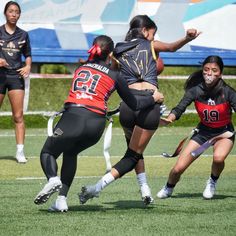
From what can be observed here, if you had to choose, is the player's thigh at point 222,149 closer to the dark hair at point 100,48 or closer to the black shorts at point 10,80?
the dark hair at point 100,48

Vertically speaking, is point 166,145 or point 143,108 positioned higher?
point 143,108

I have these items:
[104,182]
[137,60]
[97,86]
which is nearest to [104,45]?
[97,86]

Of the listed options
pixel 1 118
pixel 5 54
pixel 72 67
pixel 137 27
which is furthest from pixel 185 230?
pixel 72 67

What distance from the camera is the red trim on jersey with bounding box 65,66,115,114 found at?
9.05 m

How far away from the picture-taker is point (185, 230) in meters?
8.08

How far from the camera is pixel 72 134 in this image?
8.94 m

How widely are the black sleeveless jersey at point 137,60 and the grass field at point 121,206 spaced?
1.30 meters

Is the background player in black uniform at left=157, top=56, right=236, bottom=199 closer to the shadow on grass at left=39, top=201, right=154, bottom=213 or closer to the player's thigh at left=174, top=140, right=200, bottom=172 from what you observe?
the player's thigh at left=174, top=140, right=200, bottom=172

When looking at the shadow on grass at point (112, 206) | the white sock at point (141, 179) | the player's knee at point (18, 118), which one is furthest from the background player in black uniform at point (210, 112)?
the player's knee at point (18, 118)

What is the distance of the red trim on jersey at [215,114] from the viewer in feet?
34.9

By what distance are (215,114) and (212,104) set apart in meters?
0.12

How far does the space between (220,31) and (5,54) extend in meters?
8.93

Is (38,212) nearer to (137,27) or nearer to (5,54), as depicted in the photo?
(137,27)

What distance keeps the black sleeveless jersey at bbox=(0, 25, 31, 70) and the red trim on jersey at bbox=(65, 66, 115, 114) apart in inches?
194
